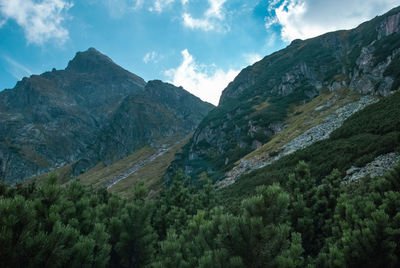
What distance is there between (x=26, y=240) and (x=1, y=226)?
31cm

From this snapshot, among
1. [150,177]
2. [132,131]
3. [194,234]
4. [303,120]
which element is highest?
[132,131]

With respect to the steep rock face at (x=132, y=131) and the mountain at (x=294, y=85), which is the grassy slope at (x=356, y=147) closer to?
the mountain at (x=294, y=85)

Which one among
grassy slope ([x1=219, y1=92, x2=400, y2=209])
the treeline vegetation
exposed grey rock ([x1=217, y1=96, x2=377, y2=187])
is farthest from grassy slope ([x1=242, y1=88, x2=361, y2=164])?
the treeline vegetation

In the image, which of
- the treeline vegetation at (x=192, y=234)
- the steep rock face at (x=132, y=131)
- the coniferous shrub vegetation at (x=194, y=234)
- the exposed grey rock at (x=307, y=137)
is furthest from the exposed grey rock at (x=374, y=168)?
the steep rock face at (x=132, y=131)

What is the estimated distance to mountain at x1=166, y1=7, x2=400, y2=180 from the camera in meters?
50.3

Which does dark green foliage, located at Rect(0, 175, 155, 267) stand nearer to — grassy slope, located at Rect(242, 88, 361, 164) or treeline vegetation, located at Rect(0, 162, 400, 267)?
treeline vegetation, located at Rect(0, 162, 400, 267)

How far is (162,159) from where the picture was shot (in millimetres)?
124812

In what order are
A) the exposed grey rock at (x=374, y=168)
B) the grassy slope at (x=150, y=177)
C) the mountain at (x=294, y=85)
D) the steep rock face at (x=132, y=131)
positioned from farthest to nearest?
the steep rock face at (x=132, y=131) → the grassy slope at (x=150, y=177) → the mountain at (x=294, y=85) → the exposed grey rock at (x=374, y=168)

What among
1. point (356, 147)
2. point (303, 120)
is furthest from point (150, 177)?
point (356, 147)

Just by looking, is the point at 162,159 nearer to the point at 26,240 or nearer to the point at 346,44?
the point at 346,44

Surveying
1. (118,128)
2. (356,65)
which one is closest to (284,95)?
(356,65)

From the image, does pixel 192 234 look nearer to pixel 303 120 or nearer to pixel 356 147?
pixel 356 147

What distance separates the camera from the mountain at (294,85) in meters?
50.3

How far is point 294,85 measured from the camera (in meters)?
82.1
